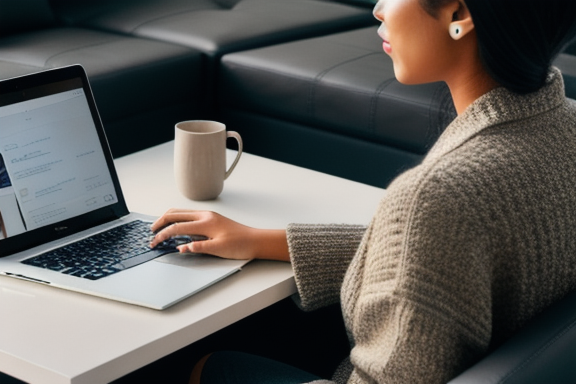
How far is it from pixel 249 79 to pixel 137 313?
1704mm

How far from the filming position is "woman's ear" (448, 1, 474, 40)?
979mm

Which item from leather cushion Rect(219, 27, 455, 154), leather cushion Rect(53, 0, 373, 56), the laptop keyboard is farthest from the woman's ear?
leather cushion Rect(53, 0, 373, 56)

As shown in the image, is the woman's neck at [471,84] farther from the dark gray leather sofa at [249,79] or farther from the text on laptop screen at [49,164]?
the dark gray leather sofa at [249,79]

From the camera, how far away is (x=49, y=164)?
48.4 inches

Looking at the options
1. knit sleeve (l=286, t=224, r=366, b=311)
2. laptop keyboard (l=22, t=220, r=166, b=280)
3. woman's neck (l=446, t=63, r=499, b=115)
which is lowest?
knit sleeve (l=286, t=224, r=366, b=311)

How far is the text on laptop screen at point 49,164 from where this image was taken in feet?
3.88

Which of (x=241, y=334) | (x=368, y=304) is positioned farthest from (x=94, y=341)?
(x=241, y=334)

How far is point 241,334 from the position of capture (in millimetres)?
1987

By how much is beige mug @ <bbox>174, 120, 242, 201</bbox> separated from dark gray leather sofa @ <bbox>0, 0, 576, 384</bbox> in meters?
0.95

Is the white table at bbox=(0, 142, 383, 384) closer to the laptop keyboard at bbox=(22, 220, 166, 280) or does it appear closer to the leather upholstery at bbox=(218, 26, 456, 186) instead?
the laptop keyboard at bbox=(22, 220, 166, 280)

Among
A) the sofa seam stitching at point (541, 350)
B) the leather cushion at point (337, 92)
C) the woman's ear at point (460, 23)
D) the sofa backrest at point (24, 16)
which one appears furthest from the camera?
the sofa backrest at point (24, 16)

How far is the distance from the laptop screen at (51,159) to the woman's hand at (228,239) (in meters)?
0.14

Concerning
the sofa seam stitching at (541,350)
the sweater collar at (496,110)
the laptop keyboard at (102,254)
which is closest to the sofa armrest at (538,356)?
the sofa seam stitching at (541,350)

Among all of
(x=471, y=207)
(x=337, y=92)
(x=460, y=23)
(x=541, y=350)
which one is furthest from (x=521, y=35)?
(x=337, y=92)
